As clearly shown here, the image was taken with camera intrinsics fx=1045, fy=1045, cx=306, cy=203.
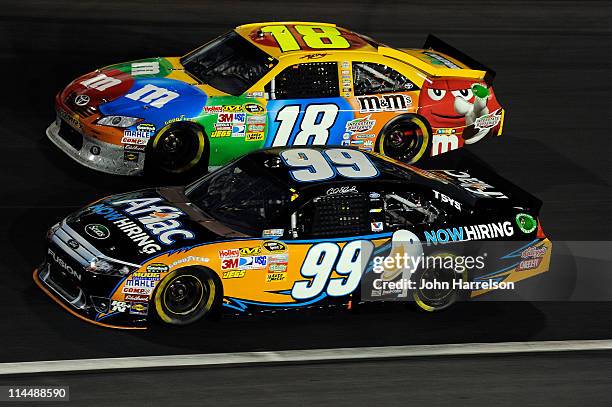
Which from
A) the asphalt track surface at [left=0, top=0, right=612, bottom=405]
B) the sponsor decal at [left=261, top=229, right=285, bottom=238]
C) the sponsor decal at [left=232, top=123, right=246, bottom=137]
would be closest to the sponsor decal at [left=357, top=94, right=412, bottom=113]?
the sponsor decal at [left=232, top=123, right=246, bottom=137]

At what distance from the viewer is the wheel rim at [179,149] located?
11.3m

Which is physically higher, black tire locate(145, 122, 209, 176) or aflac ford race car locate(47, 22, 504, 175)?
aflac ford race car locate(47, 22, 504, 175)

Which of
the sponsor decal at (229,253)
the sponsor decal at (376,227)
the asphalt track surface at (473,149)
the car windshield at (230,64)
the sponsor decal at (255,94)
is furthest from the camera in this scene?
the car windshield at (230,64)

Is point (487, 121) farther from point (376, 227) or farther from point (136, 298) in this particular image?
point (136, 298)

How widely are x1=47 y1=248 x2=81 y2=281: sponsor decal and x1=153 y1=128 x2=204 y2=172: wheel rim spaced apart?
2.86m

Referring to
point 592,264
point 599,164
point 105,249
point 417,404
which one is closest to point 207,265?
point 105,249

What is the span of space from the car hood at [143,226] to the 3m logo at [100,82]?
2.67 metres

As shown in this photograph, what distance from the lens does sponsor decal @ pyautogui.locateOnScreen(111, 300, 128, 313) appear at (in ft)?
26.7

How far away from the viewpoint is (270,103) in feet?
38.2

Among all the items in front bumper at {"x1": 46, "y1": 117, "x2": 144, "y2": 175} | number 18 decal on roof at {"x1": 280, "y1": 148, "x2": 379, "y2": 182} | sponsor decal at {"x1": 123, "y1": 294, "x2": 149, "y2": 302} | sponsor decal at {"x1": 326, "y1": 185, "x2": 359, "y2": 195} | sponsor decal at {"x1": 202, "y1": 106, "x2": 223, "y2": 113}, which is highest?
number 18 decal on roof at {"x1": 280, "y1": 148, "x2": 379, "y2": 182}

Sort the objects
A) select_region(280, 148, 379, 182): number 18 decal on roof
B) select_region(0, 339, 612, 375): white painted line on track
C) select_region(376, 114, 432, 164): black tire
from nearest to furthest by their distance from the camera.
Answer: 1. select_region(0, 339, 612, 375): white painted line on track
2. select_region(280, 148, 379, 182): number 18 decal on roof
3. select_region(376, 114, 432, 164): black tire

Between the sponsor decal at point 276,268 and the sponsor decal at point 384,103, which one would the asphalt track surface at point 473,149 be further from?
the sponsor decal at point 384,103

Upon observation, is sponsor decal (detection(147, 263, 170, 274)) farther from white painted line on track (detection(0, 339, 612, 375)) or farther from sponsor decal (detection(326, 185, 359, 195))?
sponsor decal (detection(326, 185, 359, 195))

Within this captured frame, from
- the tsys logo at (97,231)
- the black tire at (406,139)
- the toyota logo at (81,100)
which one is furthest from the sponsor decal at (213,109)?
the tsys logo at (97,231)
